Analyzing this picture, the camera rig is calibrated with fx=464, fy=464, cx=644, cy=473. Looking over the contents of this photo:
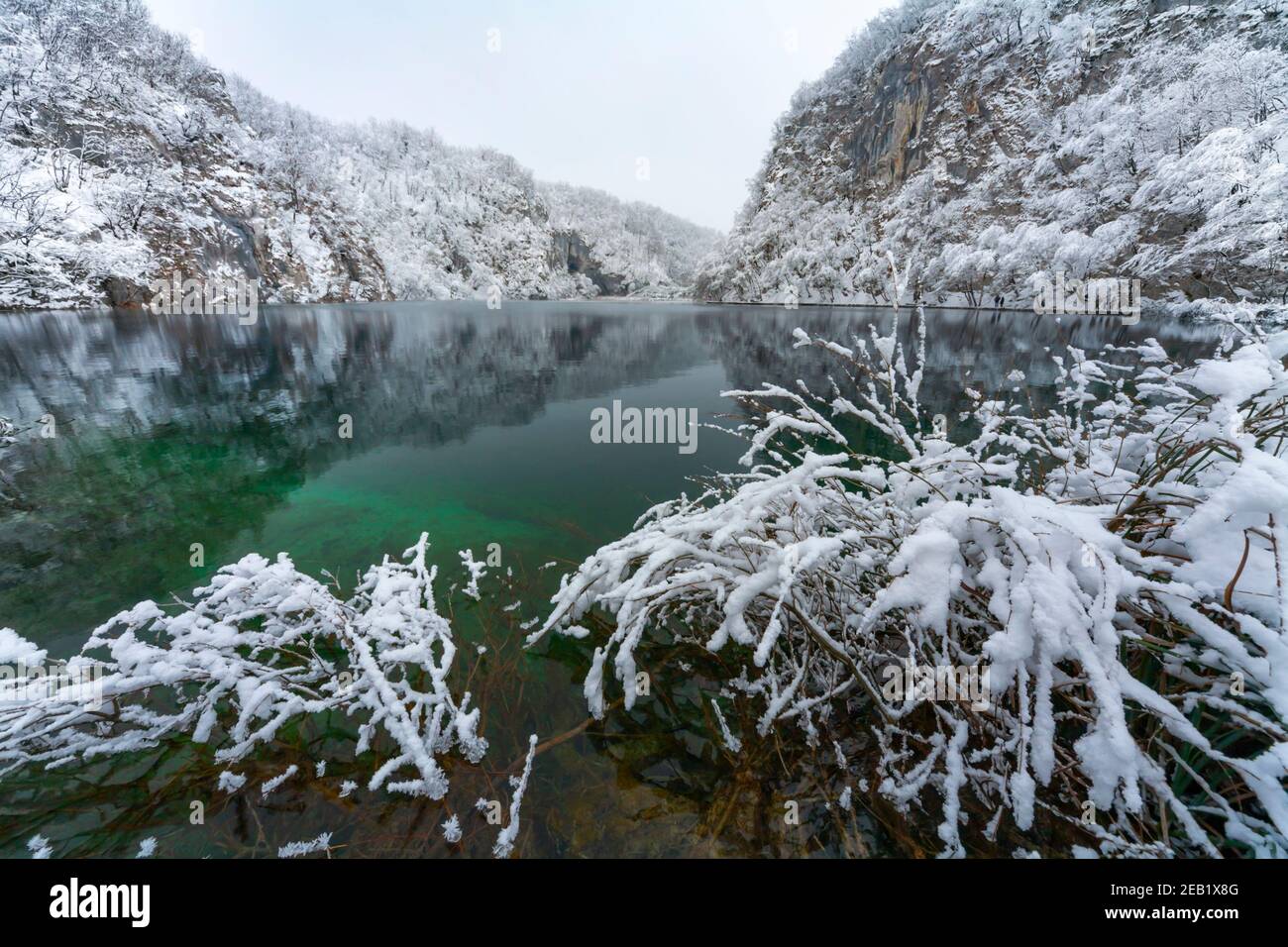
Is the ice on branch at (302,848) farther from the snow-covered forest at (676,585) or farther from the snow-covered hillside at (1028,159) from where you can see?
the snow-covered hillside at (1028,159)

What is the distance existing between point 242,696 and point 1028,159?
281 feet

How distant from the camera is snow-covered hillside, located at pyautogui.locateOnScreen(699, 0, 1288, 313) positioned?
21141mm

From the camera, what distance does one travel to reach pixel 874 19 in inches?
3541

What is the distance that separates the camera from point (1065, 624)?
1.74 meters

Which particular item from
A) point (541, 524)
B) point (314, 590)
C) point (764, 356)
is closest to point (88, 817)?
point (314, 590)

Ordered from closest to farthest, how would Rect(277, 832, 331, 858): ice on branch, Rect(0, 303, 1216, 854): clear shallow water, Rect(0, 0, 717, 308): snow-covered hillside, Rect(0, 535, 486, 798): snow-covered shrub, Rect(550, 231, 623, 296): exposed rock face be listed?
Rect(277, 832, 331, 858): ice on branch, Rect(0, 535, 486, 798): snow-covered shrub, Rect(0, 303, 1216, 854): clear shallow water, Rect(0, 0, 717, 308): snow-covered hillside, Rect(550, 231, 623, 296): exposed rock face

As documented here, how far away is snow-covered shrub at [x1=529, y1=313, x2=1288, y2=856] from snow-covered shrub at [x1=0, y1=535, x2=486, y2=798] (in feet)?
3.30

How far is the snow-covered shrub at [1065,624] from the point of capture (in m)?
1.68

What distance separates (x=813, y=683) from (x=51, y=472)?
43.1ft

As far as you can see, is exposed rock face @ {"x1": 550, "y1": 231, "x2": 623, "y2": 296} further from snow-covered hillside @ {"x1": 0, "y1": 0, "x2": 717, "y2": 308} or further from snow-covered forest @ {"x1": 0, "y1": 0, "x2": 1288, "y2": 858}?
snow-covered forest @ {"x1": 0, "y1": 0, "x2": 1288, "y2": 858}

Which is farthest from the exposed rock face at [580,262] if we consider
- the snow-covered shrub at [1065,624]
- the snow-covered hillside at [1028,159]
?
the snow-covered shrub at [1065,624]

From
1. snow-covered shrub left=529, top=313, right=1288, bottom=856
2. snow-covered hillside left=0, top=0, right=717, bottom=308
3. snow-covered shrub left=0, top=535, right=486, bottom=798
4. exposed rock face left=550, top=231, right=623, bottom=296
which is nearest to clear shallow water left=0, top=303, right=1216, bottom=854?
snow-covered shrub left=0, top=535, right=486, bottom=798

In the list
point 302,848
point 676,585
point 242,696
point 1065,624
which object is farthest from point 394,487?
point 1065,624

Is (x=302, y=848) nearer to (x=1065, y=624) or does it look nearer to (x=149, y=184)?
(x=1065, y=624)
